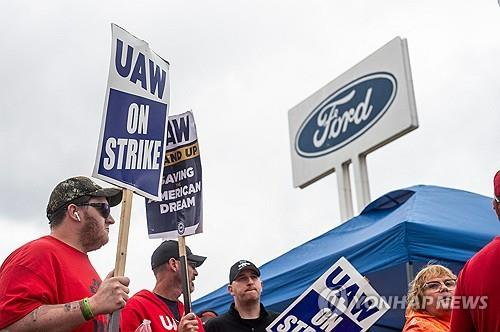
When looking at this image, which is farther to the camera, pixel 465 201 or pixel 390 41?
pixel 390 41

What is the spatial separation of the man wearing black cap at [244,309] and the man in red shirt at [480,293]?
2.11 meters

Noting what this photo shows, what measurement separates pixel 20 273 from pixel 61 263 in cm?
17

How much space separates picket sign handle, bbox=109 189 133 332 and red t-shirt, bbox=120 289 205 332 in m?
1.13

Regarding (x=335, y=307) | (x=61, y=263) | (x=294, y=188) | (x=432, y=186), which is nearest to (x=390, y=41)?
(x=294, y=188)

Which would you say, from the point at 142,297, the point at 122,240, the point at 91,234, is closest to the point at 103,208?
the point at 91,234

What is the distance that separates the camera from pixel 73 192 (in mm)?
3170

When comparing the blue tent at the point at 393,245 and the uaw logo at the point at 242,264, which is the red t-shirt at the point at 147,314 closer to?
the uaw logo at the point at 242,264

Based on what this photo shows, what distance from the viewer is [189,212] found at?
4.20m

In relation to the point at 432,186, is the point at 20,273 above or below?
below

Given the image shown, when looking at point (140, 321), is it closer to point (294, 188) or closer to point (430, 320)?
point (430, 320)

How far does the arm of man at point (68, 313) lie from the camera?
2650 millimetres

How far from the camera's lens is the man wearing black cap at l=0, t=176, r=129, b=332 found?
105 inches

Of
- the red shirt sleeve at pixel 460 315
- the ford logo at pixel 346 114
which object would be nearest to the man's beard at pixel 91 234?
the red shirt sleeve at pixel 460 315

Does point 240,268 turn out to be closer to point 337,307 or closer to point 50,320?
point 337,307
